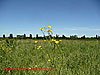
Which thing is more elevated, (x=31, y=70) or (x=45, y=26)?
(x=45, y=26)

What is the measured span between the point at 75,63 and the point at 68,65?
199 millimetres

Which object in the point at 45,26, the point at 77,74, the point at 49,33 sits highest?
the point at 45,26

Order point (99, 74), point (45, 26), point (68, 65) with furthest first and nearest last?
point (45, 26) → point (68, 65) → point (99, 74)

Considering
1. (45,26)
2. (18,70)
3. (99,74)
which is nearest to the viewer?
(99,74)

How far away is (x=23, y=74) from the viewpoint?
203cm

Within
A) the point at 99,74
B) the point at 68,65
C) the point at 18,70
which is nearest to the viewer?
the point at 99,74

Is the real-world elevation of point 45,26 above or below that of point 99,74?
above

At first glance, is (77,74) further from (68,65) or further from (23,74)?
(23,74)

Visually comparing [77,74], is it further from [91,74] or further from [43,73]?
[43,73]

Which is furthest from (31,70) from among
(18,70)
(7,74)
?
(7,74)

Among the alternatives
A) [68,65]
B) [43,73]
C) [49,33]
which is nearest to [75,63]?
[68,65]

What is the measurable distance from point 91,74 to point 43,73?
966 millimetres

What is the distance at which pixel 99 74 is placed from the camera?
1997 mm

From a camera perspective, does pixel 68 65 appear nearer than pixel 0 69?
No
